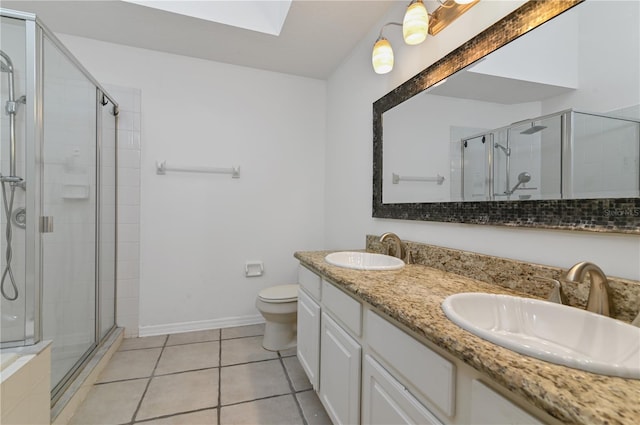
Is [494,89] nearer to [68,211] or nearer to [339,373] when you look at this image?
[339,373]

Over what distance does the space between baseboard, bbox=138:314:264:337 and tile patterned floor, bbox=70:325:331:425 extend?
0.29ft

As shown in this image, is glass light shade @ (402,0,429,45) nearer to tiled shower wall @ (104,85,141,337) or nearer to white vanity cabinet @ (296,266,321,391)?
white vanity cabinet @ (296,266,321,391)

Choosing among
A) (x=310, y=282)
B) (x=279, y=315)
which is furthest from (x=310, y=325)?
(x=279, y=315)

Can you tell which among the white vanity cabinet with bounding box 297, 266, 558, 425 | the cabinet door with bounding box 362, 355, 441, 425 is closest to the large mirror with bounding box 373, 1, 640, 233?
the white vanity cabinet with bounding box 297, 266, 558, 425

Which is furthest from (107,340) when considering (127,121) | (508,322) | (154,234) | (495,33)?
(495,33)

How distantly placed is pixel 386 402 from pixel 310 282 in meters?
0.77

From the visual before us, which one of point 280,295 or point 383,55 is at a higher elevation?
point 383,55

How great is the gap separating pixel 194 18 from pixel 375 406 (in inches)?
95.7

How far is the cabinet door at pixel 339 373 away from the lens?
1052mm

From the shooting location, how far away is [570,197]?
87 centimetres

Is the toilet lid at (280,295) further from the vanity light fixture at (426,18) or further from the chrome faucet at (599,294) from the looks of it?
the vanity light fixture at (426,18)

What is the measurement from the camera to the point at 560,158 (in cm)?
90

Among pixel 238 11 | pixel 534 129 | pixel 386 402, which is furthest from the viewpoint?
pixel 238 11

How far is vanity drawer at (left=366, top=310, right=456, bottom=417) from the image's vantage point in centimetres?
64
